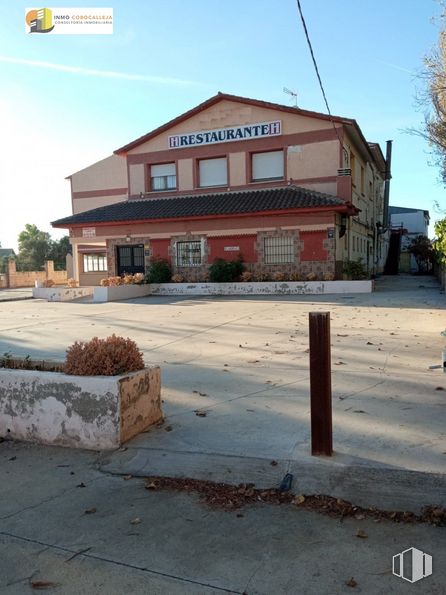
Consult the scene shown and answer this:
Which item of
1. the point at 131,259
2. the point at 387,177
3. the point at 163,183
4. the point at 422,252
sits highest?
the point at 387,177

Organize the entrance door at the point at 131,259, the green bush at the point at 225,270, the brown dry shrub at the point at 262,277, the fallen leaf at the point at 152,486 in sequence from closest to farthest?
the fallen leaf at the point at 152,486
the brown dry shrub at the point at 262,277
the green bush at the point at 225,270
the entrance door at the point at 131,259

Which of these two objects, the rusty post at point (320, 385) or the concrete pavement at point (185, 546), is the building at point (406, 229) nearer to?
the rusty post at point (320, 385)

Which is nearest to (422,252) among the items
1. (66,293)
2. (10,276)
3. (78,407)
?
(66,293)

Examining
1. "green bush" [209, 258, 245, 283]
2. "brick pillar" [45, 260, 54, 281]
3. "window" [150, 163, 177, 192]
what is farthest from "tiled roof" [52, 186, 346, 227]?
"brick pillar" [45, 260, 54, 281]

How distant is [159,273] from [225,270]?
141 inches

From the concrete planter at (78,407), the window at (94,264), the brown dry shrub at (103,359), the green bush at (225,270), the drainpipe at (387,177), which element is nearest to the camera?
the concrete planter at (78,407)

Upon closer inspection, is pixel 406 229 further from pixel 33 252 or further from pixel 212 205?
pixel 33 252

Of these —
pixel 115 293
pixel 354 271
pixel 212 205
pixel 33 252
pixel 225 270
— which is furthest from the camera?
pixel 33 252

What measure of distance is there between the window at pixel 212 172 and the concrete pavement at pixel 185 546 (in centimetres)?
2439

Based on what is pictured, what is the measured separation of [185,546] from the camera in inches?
119

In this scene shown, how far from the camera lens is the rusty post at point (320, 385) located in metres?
3.89

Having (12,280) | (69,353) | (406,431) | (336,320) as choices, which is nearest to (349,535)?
(406,431)

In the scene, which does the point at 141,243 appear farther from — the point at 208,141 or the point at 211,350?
the point at 211,350

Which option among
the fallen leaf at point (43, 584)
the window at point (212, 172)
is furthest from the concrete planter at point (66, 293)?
the fallen leaf at point (43, 584)
